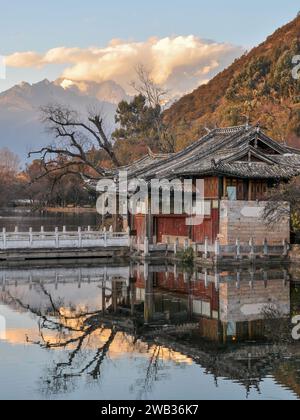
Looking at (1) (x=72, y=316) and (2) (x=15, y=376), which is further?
(1) (x=72, y=316)

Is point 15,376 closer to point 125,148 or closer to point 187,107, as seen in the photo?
point 125,148

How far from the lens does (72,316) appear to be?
1934 cm

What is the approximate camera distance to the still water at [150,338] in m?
12.4

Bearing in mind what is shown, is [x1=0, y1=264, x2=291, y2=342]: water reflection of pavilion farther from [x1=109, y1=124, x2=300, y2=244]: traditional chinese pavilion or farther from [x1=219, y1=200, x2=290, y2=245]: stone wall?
[x1=109, y1=124, x2=300, y2=244]: traditional chinese pavilion

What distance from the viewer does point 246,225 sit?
32.9m

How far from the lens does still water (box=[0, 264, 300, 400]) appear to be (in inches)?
489

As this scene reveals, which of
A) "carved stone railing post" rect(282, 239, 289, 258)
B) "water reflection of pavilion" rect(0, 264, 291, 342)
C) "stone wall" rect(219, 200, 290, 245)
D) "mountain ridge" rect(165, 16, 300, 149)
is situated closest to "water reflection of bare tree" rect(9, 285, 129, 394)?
"water reflection of pavilion" rect(0, 264, 291, 342)

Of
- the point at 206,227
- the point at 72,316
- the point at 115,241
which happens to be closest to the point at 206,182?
the point at 206,227

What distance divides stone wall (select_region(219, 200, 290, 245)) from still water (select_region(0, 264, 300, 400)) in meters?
5.34

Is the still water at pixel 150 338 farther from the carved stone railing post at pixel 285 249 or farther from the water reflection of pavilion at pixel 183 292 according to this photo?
the carved stone railing post at pixel 285 249

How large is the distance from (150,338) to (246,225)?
17.1 m

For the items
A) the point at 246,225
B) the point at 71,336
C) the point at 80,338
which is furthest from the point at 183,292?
the point at 246,225

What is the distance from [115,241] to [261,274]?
10354 mm

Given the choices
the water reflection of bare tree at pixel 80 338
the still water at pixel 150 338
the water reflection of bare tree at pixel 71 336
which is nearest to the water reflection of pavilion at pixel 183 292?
the still water at pixel 150 338
